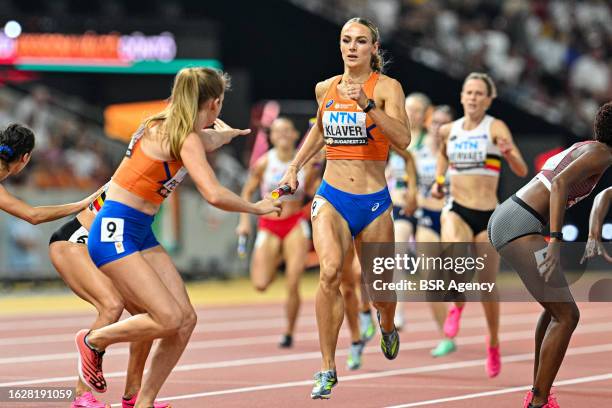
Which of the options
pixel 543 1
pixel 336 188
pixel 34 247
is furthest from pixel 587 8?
pixel 336 188

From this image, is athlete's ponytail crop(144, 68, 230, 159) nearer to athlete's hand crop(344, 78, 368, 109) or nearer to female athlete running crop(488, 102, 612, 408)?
athlete's hand crop(344, 78, 368, 109)

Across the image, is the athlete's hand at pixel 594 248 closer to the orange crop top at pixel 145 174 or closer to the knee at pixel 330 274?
the knee at pixel 330 274

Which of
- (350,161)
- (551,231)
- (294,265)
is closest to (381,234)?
(350,161)

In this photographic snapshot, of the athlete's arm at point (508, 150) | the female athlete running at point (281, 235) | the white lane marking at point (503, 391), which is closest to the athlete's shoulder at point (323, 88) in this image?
the white lane marking at point (503, 391)

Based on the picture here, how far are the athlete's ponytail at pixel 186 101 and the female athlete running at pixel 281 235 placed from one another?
5945 millimetres

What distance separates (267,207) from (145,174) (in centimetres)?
82

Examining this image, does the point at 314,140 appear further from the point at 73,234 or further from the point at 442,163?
the point at 442,163

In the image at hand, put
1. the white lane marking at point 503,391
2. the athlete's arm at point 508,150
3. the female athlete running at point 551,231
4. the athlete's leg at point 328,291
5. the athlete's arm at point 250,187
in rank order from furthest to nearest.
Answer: the athlete's arm at point 250,187 → the athlete's arm at point 508,150 → the white lane marking at point 503,391 → the athlete's leg at point 328,291 → the female athlete running at point 551,231

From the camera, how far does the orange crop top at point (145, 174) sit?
322 inches

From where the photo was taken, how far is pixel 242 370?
39.2 ft

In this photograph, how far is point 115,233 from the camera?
26.8ft

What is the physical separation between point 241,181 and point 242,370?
1178 centimetres

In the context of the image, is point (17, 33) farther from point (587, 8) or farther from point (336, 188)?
point (336, 188)

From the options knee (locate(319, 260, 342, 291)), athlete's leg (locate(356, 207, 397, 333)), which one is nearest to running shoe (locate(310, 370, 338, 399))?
knee (locate(319, 260, 342, 291))
